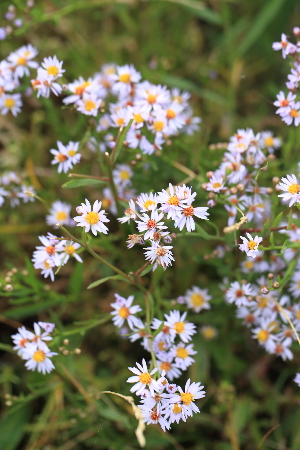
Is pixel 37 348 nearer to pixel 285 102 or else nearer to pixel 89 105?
pixel 89 105

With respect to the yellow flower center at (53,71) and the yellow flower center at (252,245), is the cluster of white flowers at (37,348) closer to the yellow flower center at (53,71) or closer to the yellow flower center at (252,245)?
the yellow flower center at (252,245)

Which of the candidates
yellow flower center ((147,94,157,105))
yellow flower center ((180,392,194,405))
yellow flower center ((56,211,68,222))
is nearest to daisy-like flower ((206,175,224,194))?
yellow flower center ((147,94,157,105))

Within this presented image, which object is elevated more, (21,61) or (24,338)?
(21,61)

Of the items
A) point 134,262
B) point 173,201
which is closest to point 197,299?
point 134,262

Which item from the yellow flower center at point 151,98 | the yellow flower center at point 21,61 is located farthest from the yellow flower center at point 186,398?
the yellow flower center at point 21,61

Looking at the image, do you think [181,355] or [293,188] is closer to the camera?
[293,188]

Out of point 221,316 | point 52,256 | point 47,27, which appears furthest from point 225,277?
point 47,27
